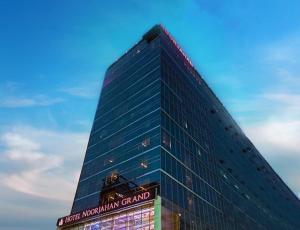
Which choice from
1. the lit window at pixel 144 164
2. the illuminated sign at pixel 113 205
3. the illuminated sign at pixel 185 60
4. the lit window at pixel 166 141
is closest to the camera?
the illuminated sign at pixel 113 205

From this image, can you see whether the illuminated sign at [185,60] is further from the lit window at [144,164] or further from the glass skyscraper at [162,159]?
the lit window at [144,164]

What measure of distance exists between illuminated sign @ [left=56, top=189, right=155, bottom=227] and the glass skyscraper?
0.14 metres

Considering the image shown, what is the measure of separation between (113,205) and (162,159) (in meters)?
11.0

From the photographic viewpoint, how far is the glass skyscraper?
1860 inches

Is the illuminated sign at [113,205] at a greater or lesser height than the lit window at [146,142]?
lesser

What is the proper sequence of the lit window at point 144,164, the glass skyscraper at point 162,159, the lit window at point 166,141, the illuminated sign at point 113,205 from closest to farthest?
the illuminated sign at point 113,205
the glass skyscraper at point 162,159
the lit window at point 144,164
the lit window at point 166,141

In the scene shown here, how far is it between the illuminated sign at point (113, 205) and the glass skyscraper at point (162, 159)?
5.6 inches

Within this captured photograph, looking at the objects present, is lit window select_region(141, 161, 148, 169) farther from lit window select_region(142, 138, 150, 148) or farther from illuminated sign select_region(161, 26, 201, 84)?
illuminated sign select_region(161, 26, 201, 84)

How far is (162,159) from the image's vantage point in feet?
167

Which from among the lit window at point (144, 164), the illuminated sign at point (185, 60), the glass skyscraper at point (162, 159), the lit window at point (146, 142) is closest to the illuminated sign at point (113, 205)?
the glass skyscraper at point (162, 159)

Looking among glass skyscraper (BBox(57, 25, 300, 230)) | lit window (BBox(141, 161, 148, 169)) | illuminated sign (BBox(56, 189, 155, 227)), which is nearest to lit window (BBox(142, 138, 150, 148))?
glass skyscraper (BBox(57, 25, 300, 230))

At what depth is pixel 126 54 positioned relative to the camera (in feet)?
299

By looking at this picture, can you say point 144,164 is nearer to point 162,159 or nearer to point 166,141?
point 162,159

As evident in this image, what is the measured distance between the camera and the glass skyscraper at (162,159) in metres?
47.2
